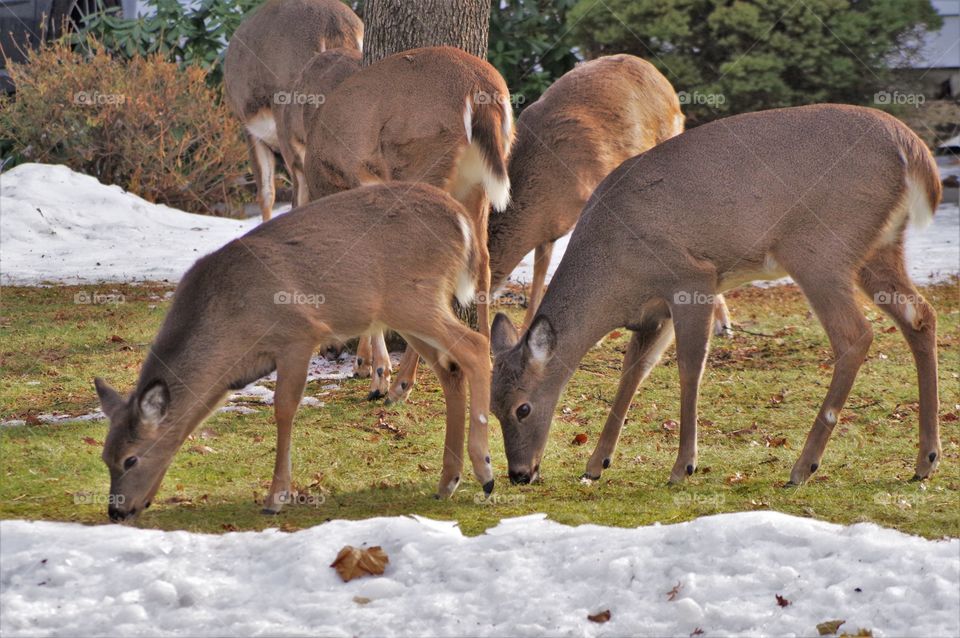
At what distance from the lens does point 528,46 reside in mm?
18641

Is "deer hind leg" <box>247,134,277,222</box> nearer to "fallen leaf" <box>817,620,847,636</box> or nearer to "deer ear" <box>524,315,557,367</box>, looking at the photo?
"deer ear" <box>524,315,557,367</box>

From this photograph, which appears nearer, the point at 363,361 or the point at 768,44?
the point at 363,361

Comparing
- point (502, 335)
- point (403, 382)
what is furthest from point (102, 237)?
point (502, 335)

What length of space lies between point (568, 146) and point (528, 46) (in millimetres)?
10256

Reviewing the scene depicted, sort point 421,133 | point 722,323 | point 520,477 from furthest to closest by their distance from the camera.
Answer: point 722,323
point 421,133
point 520,477

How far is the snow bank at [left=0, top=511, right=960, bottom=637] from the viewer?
4336 mm

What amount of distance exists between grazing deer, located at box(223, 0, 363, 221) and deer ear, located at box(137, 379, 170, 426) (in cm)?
548

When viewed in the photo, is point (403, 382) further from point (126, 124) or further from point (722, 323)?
point (126, 124)

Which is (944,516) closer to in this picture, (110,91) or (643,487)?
(643,487)

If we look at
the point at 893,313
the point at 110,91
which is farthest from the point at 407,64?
the point at 110,91

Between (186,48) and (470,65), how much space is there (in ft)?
41.1

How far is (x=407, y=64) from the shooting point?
777cm

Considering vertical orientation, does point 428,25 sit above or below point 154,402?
above

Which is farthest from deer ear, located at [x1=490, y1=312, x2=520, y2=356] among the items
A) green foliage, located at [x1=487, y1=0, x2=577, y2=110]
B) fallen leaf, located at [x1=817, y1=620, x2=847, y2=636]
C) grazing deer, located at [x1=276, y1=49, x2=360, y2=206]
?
green foliage, located at [x1=487, y1=0, x2=577, y2=110]
